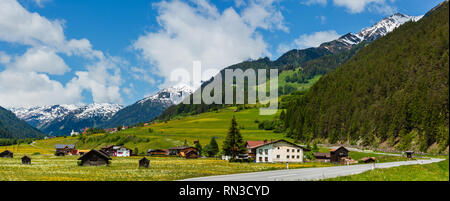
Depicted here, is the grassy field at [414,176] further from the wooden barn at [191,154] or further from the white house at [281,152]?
the wooden barn at [191,154]

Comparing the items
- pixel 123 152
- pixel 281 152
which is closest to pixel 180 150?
pixel 123 152

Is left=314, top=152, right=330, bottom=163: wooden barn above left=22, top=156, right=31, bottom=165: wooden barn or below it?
below

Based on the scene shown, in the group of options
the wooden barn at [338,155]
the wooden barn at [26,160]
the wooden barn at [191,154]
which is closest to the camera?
the wooden barn at [26,160]

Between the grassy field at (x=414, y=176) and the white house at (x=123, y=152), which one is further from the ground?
the grassy field at (x=414, y=176)

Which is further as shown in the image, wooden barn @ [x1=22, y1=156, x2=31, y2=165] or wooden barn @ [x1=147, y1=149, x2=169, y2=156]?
wooden barn @ [x1=147, y1=149, x2=169, y2=156]

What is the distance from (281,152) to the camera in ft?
336

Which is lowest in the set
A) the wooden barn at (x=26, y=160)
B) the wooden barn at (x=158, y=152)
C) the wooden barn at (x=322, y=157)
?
the wooden barn at (x=158, y=152)

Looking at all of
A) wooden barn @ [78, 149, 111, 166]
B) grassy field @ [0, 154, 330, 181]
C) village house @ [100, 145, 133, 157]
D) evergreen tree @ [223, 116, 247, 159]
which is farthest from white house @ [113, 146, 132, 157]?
grassy field @ [0, 154, 330, 181]

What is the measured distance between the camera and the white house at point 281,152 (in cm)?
10175

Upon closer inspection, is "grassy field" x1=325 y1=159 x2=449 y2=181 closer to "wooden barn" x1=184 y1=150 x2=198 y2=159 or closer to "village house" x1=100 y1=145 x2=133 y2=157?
"wooden barn" x1=184 y1=150 x2=198 y2=159

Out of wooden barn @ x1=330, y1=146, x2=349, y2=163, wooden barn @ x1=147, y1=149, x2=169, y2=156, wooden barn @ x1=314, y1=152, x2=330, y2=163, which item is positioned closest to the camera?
wooden barn @ x1=330, y1=146, x2=349, y2=163

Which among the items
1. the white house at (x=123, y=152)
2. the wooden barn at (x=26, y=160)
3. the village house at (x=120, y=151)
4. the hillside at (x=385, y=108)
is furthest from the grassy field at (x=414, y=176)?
the village house at (x=120, y=151)

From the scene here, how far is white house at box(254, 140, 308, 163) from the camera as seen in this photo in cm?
10175
